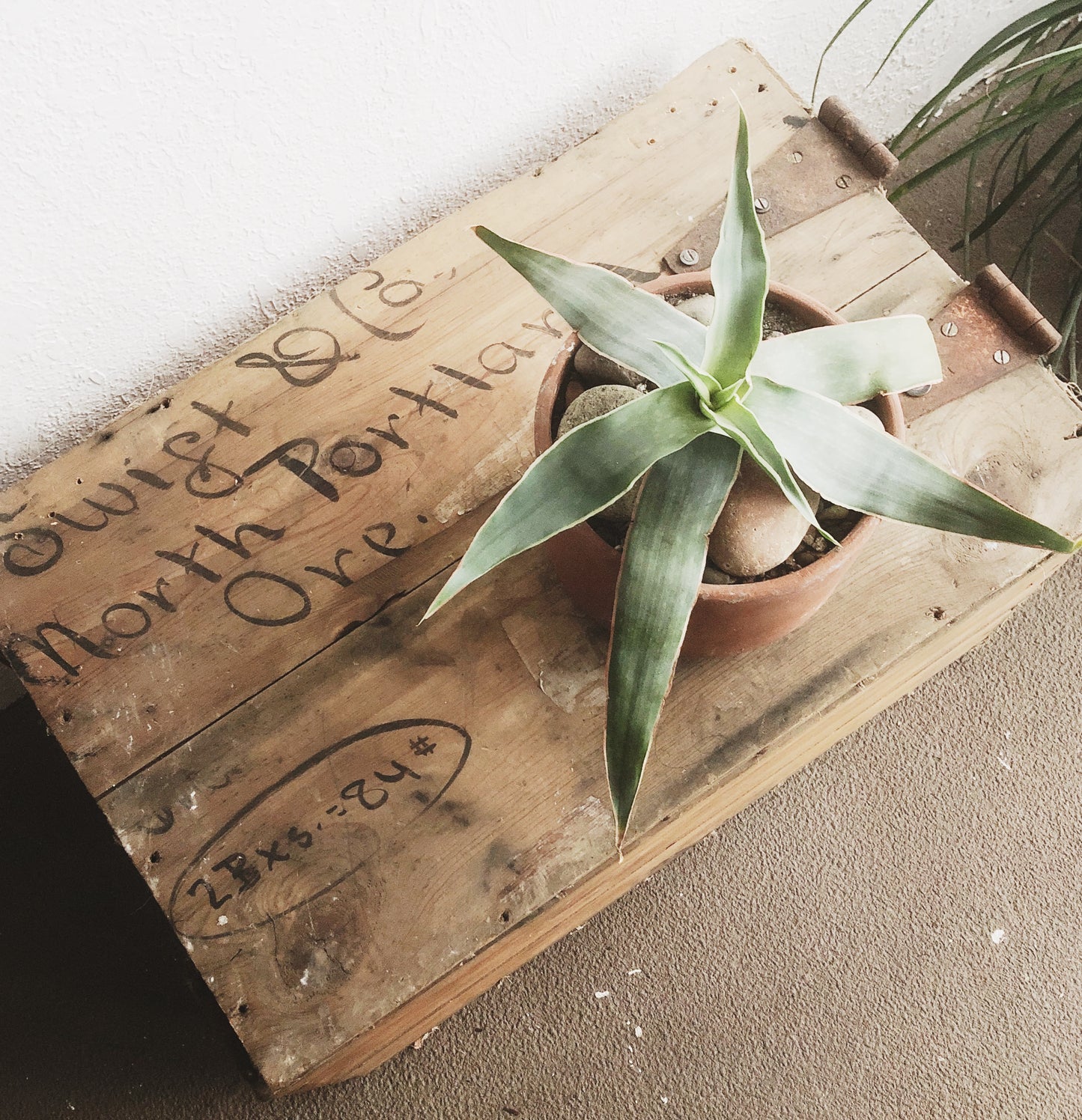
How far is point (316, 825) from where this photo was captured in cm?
70

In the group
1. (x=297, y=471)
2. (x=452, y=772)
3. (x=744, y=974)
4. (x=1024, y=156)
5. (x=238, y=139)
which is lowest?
(x=744, y=974)

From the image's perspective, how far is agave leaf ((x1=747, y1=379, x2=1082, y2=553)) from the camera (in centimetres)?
49

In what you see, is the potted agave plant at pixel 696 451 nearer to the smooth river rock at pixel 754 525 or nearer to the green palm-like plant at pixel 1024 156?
the smooth river rock at pixel 754 525

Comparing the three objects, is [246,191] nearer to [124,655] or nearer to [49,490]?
[49,490]

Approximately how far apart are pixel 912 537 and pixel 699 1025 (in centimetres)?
64

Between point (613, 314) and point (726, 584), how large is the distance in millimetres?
178

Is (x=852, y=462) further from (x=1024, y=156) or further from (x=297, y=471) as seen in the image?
(x=1024, y=156)

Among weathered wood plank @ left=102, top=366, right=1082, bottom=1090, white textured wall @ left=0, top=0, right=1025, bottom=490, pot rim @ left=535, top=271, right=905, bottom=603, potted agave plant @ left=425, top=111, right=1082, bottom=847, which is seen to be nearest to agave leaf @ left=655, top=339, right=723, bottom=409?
potted agave plant @ left=425, top=111, right=1082, bottom=847

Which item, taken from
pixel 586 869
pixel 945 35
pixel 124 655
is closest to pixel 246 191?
pixel 124 655

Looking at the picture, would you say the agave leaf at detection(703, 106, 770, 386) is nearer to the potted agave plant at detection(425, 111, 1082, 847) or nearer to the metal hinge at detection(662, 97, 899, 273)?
the potted agave plant at detection(425, 111, 1082, 847)

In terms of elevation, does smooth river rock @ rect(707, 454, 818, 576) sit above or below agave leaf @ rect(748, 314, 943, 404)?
below

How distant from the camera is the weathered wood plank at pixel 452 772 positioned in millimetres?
668

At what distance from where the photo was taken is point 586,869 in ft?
2.23

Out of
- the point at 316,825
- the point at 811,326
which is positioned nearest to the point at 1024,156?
the point at 811,326
